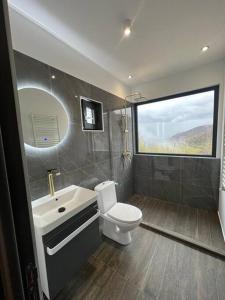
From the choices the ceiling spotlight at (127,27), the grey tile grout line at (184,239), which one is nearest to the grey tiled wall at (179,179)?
the grey tile grout line at (184,239)

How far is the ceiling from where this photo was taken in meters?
1.18

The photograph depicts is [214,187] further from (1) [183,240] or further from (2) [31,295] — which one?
(2) [31,295]

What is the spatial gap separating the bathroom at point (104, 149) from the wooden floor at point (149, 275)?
0.03 feet

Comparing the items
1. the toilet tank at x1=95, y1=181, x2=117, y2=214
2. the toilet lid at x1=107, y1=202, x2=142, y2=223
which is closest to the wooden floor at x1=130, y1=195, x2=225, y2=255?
the toilet lid at x1=107, y1=202, x2=142, y2=223

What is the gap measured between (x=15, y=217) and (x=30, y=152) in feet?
3.51

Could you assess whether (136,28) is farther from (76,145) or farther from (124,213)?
(124,213)

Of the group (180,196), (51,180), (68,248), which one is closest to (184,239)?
(180,196)

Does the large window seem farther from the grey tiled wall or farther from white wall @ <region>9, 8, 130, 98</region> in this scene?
white wall @ <region>9, 8, 130, 98</region>

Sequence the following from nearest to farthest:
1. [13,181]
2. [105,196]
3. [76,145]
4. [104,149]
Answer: [13,181]
[76,145]
[105,196]
[104,149]

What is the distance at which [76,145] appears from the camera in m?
1.73

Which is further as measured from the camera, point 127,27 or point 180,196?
point 180,196

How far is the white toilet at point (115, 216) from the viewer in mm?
1680

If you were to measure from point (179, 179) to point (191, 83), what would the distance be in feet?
5.63

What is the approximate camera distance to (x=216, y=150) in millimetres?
2311
